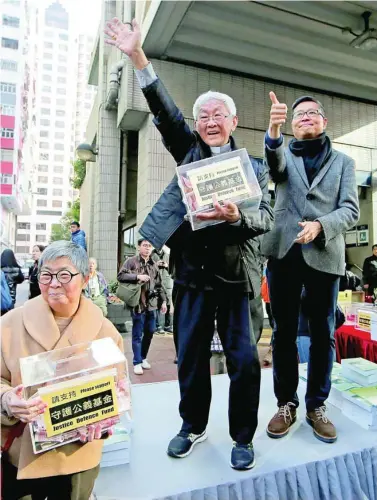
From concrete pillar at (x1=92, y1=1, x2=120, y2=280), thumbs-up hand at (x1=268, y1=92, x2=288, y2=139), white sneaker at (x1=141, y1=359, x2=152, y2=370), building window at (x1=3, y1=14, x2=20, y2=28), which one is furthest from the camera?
concrete pillar at (x1=92, y1=1, x2=120, y2=280)

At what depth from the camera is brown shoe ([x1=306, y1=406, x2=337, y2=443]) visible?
58.3 inches

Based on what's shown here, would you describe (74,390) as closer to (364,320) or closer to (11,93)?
(11,93)

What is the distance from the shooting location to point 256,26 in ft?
14.4

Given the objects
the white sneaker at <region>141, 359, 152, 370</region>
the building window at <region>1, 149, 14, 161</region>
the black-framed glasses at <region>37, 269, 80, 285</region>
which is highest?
the building window at <region>1, 149, 14, 161</region>

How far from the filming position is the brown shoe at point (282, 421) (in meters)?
1.51

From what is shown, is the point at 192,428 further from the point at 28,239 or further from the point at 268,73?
the point at 28,239

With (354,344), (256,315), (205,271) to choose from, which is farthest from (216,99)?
(354,344)

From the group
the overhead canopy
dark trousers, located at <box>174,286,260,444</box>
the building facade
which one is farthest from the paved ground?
the overhead canopy

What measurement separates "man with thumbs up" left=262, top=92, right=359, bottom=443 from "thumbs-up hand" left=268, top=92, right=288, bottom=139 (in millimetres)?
98

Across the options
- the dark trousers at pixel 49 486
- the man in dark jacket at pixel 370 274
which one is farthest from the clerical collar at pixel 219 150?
the man in dark jacket at pixel 370 274

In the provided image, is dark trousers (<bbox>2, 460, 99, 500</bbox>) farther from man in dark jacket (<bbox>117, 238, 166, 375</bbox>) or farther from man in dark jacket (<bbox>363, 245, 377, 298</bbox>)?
man in dark jacket (<bbox>363, 245, 377, 298</bbox>)

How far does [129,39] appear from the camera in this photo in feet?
4.03

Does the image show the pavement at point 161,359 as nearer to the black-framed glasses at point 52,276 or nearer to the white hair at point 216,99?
the black-framed glasses at point 52,276

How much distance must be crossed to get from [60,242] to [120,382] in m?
0.52
